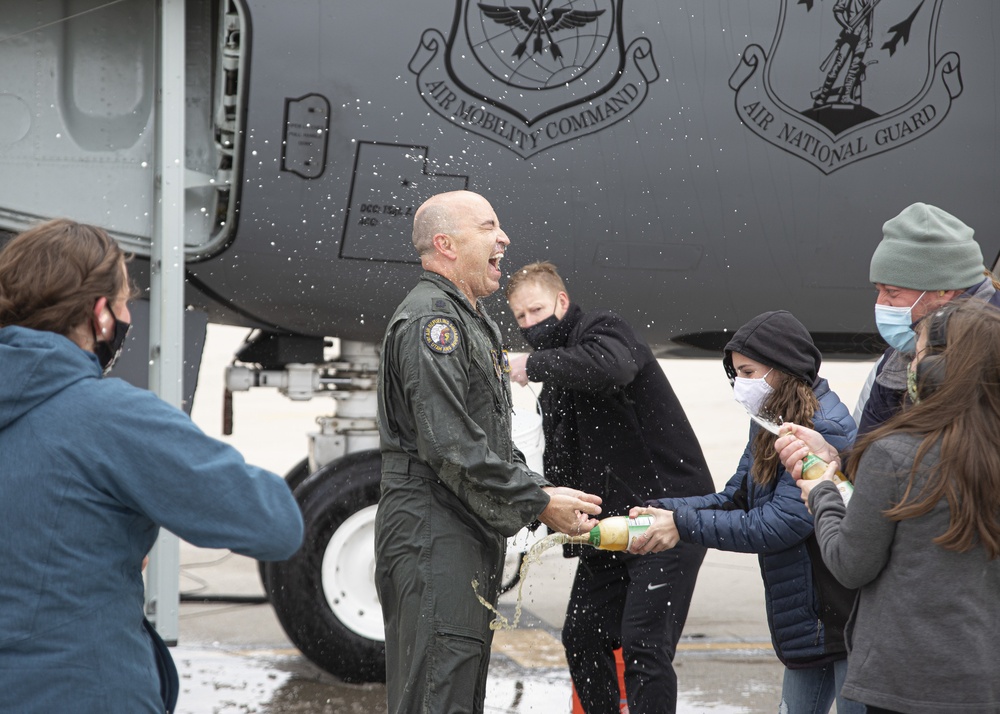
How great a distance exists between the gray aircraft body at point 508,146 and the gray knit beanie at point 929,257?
5.66 feet

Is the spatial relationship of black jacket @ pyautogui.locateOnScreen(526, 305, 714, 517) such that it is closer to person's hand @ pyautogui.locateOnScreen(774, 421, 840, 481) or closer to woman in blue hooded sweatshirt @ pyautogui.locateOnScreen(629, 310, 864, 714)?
woman in blue hooded sweatshirt @ pyautogui.locateOnScreen(629, 310, 864, 714)

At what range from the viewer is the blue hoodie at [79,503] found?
1.78 metres

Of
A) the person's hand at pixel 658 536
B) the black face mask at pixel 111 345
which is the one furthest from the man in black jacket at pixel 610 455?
the black face mask at pixel 111 345

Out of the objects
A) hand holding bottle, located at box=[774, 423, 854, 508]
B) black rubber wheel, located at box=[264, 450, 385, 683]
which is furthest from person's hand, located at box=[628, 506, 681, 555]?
black rubber wheel, located at box=[264, 450, 385, 683]

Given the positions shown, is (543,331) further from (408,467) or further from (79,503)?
(79,503)

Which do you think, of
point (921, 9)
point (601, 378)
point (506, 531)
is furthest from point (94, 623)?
point (921, 9)

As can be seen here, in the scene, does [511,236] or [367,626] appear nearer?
[511,236]

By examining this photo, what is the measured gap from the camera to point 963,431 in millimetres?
2113

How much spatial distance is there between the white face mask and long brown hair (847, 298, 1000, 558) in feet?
2.60

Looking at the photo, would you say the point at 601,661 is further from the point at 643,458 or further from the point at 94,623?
the point at 94,623

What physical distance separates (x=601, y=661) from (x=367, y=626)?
1.33 meters

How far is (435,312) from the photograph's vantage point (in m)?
2.87

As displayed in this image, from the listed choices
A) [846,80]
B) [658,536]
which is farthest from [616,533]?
[846,80]

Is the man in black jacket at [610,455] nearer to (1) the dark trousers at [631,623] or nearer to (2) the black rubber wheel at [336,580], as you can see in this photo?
(1) the dark trousers at [631,623]
